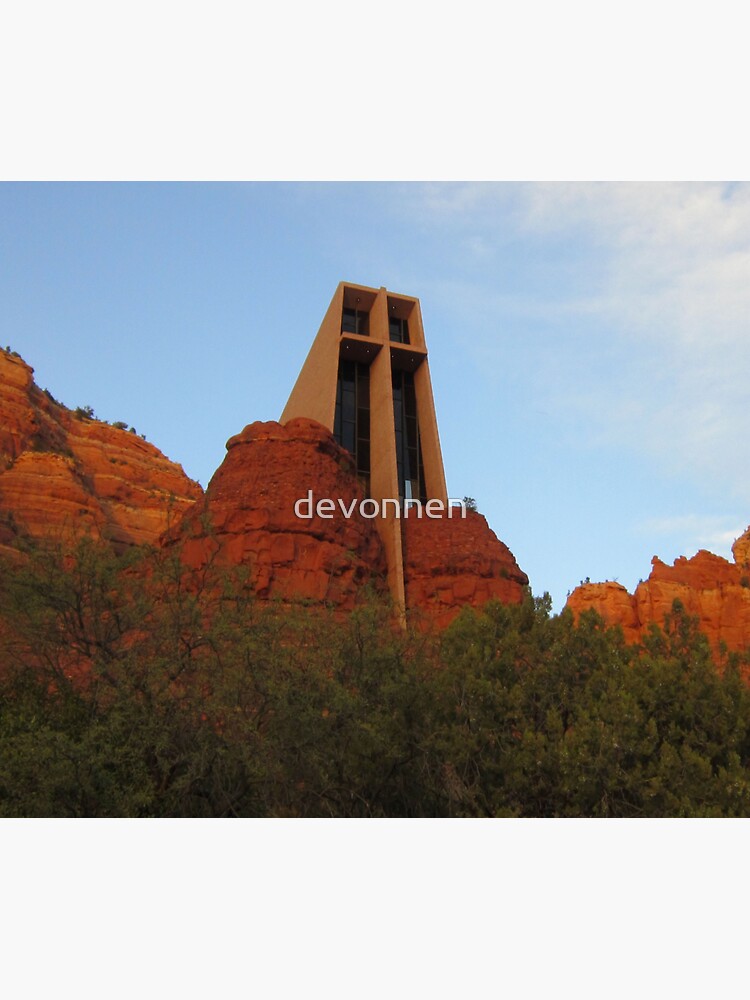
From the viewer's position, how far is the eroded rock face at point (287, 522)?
29.3m

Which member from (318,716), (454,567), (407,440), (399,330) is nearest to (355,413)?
(407,440)

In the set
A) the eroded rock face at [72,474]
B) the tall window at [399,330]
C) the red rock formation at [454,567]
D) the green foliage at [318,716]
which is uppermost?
the tall window at [399,330]

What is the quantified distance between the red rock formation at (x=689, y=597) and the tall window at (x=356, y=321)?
16.3 metres

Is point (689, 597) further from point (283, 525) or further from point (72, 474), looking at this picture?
point (72, 474)

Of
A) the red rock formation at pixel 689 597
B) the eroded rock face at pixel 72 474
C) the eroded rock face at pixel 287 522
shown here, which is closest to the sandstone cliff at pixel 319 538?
the eroded rock face at pixel 287 522

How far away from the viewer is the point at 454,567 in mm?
32375

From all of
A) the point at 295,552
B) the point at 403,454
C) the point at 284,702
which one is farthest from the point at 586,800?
the point at 403,454

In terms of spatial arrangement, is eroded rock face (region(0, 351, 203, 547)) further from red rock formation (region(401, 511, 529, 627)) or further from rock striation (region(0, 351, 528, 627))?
red rock formation (region(401, 511, 529, 627))

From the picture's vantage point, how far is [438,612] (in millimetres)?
31047

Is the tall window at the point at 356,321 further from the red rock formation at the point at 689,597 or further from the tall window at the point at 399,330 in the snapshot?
the red rock formation at the point at 689,597

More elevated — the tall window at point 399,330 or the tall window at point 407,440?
the tall window at point 399,330

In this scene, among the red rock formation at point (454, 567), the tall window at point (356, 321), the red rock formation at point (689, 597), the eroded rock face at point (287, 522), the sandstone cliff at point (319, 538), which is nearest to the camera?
the eroded rock face at point (287, 522)

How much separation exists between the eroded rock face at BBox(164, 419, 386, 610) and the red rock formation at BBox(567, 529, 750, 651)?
13198 mm

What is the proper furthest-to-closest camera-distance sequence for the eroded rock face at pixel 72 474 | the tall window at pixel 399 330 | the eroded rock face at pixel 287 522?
the tall window at pixel 399 330
the eroded rock face at pixel 72 474
the eroded rock face at pixel 287 522
